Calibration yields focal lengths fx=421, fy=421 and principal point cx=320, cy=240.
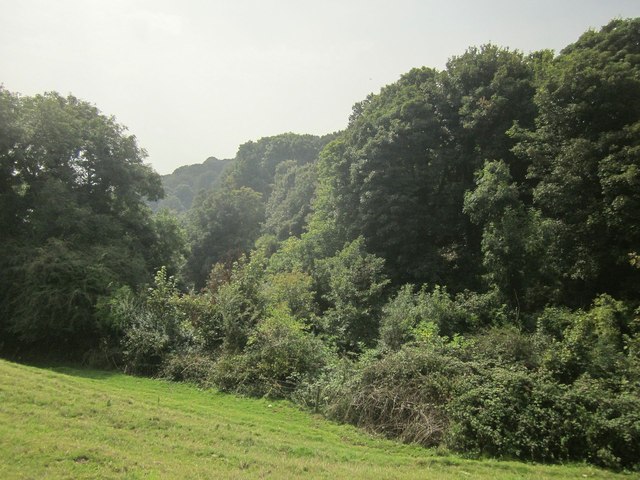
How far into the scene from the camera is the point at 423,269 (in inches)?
889

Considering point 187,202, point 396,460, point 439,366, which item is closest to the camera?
point 396,460

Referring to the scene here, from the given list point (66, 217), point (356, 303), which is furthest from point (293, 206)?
point (356, 303)

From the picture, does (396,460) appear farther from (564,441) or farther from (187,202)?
(187,202)

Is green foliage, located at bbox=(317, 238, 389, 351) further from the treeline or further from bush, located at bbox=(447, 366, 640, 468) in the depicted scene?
bush, located at bbox=(447, 366, 640, 468)

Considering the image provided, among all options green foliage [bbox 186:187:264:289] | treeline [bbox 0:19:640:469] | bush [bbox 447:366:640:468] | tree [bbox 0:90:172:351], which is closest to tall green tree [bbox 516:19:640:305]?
treeline [bbox 0:19:640:469]

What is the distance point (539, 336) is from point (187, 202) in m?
111

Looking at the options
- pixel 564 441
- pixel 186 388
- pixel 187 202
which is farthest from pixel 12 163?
pixel 187 202

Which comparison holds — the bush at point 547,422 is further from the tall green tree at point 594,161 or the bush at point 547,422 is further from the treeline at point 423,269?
the tall green tree at point 594,161

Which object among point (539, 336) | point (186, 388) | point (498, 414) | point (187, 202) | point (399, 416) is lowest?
point (186, 388)

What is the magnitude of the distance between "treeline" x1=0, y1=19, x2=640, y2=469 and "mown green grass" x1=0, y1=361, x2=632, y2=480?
1177mm

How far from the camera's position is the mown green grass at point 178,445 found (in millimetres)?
6879

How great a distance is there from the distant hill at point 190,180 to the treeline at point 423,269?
295 ft

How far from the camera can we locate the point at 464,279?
877 inches

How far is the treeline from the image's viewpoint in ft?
35.2
